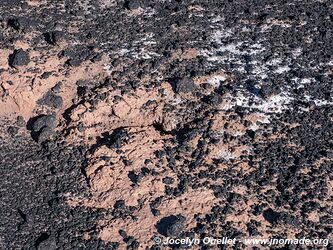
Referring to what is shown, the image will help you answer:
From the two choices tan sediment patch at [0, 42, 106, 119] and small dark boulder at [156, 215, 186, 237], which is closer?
small dark boulder at [156, 215, 186, 237]

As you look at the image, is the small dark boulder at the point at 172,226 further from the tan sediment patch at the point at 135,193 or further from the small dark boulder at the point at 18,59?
the small dark boulder at the point at 18,59

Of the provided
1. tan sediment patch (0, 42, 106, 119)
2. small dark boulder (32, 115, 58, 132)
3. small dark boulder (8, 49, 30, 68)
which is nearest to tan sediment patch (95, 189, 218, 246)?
small dark boulder (32, 115, 58, 132)

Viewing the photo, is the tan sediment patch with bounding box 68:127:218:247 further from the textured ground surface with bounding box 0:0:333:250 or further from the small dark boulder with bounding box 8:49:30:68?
the small dark boulder with bounding box 8:49:30:68

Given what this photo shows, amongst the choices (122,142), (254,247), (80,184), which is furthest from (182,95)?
(254,247)

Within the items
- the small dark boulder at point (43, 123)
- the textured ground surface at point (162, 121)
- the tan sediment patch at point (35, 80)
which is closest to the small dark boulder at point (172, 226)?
the textured ground surface at point (162, 121)

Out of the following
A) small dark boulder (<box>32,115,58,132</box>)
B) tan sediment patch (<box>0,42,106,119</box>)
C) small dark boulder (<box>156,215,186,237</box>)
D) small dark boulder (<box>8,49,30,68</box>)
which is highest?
small dark boulder (<box>8,49,30,68</box>)

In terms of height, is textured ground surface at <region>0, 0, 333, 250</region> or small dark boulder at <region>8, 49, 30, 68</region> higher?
small dark boulder at <region>8, 49, 30, 68</region>

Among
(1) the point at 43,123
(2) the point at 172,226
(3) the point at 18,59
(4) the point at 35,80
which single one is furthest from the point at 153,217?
(3) the point at 18,59

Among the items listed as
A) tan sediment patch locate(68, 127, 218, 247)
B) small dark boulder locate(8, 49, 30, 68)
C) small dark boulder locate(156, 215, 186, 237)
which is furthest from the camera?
small dark boulder locate(8, 49, 30, 68)

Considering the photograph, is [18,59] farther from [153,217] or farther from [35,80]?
[153,217]
